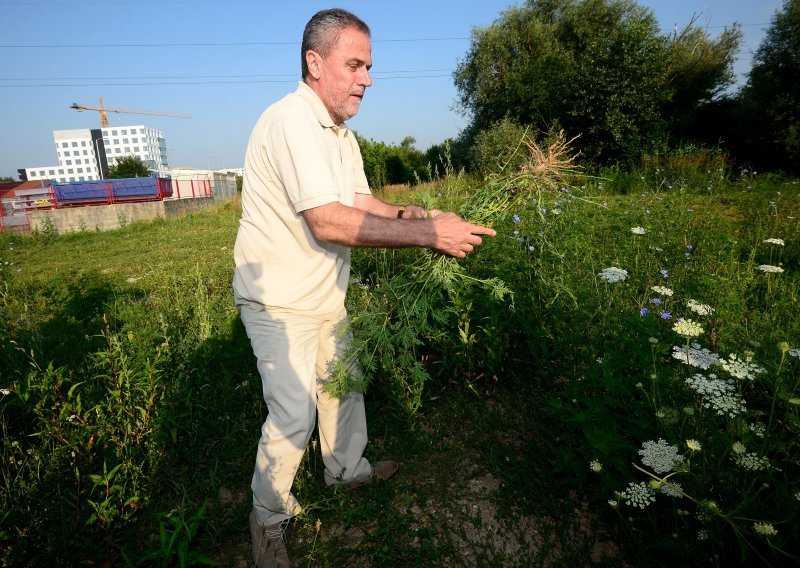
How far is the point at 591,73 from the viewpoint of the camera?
1555 cm

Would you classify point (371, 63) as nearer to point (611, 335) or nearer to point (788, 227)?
point (611, 335)

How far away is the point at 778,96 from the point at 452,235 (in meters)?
15.1

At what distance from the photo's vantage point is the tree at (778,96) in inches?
456

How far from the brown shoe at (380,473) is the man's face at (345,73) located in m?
1.87

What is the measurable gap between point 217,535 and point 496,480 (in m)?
1.41

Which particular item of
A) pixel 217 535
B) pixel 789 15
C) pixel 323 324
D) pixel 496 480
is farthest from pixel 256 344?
pixel 789 15

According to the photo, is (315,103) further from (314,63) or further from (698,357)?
(698,357)

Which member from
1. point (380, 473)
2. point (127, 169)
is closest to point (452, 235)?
point (380, 473)

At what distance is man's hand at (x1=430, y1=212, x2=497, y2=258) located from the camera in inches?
71.2

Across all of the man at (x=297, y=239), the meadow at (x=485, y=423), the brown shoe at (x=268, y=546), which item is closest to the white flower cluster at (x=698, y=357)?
the meadow at (x=485, y=423)

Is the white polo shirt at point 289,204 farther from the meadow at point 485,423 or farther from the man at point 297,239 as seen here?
the meadow at point 485,423

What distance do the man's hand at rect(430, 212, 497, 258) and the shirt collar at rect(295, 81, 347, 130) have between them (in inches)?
27.9

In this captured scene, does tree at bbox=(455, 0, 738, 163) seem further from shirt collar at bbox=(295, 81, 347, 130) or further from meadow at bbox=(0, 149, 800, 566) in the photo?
shirt collar at bbox=(295, 81, 347, 130)

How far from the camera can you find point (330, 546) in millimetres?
1994
